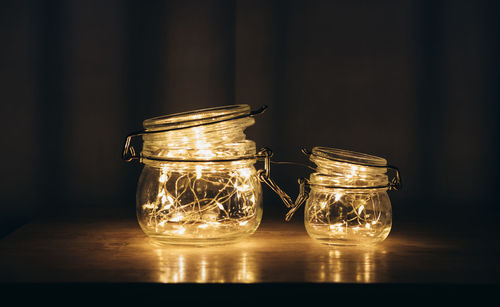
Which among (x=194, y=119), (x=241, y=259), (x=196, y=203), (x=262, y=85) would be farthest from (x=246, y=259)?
(x=262, y=85)

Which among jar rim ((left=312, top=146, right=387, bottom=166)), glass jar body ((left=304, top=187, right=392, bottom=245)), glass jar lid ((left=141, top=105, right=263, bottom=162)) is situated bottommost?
glass jar body ((left=304, top=187, right=392, bottom=245))

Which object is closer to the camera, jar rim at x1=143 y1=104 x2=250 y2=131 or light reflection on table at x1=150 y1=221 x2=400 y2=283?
light reflection on table at x1=150 y1=221 x2=400 y2=283

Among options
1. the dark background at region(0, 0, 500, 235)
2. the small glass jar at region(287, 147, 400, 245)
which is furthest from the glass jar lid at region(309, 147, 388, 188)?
the dark background at region(0, 0, 500, 235)

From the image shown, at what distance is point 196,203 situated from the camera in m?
1.05

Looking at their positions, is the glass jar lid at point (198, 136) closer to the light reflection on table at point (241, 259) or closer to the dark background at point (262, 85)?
the light reflection on table at point (241, 259)

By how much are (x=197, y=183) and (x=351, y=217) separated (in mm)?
290

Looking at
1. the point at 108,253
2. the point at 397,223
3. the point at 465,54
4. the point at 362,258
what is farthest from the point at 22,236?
the point at 465,54

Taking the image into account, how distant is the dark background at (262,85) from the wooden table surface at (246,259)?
388 mm

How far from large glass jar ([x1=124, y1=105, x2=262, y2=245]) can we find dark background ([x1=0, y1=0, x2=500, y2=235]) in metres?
0.50

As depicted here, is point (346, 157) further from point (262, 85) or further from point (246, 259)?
point (262, 85)

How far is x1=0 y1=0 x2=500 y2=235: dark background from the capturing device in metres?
1.57

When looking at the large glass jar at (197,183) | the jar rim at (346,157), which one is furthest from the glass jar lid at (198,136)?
the jar rim at (346,157)

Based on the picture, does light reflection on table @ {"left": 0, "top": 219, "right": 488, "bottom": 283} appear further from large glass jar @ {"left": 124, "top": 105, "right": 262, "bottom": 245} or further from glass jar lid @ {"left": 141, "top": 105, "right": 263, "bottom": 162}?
glass jar lid @ {"left": 141, "top": 105, "right": 263, "bottom": 162}

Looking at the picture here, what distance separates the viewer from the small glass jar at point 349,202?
1.08m
